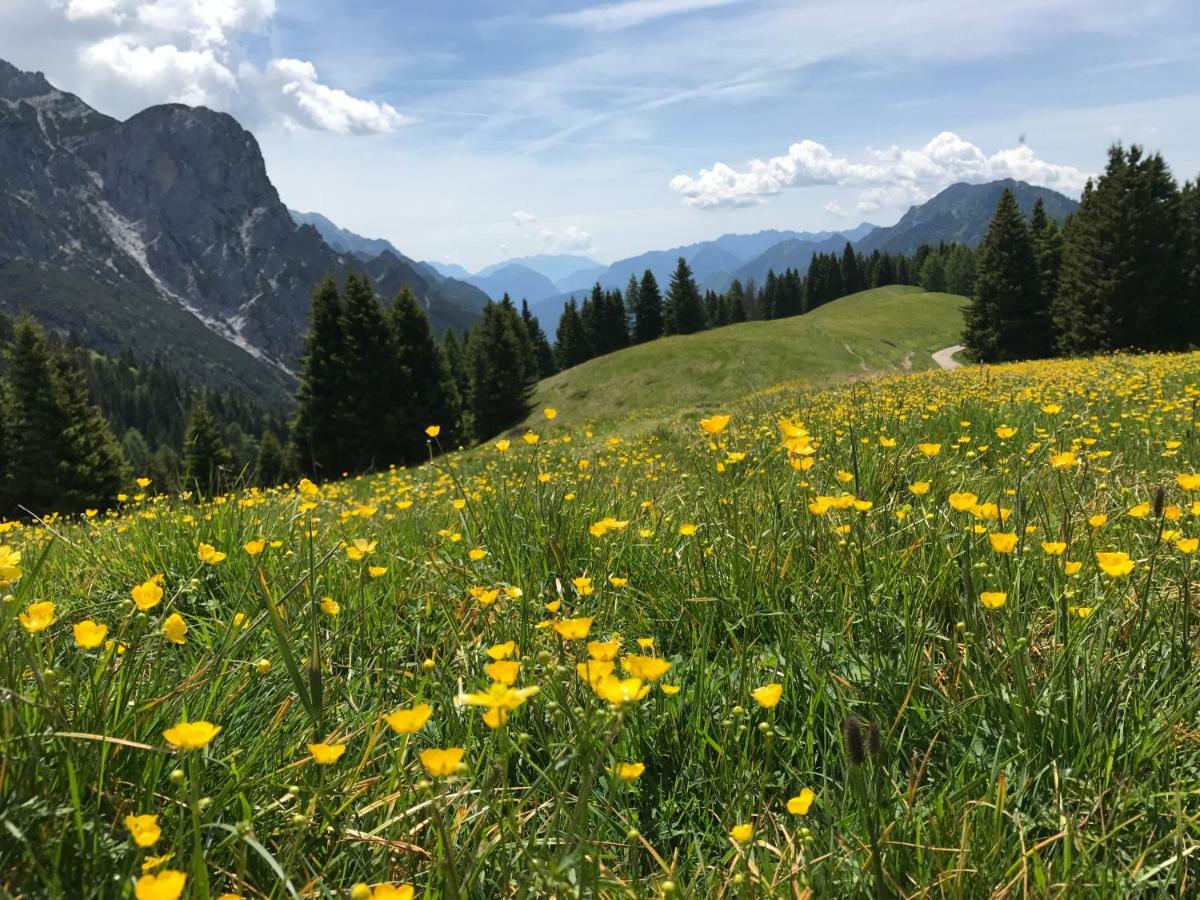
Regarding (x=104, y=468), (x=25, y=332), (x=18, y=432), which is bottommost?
(x=104, y=468)

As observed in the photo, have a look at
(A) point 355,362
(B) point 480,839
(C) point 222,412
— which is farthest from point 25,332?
(C) point 222,412

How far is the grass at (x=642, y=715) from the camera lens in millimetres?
1341

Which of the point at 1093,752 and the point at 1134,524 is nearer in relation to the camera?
the point at 1093,752

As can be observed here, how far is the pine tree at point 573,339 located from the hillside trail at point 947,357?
3881 centimetres

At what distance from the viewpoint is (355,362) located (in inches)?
1406

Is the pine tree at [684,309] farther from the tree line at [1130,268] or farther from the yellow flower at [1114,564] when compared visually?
the yellow flower at [1114,564]

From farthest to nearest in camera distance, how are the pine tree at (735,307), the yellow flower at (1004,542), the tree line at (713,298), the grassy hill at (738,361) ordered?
the pine tree at (735,307), the tree line at (713,298), the grassy hill at (738,361), the yellow flower at (1004,542)

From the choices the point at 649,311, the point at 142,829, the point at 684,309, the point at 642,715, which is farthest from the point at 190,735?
the point at 649,311

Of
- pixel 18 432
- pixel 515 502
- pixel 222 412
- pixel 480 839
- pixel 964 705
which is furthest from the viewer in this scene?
pixel 222 412

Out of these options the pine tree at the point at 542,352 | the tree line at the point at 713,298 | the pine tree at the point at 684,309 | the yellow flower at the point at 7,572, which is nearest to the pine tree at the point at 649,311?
the tree line at the point at 713,298

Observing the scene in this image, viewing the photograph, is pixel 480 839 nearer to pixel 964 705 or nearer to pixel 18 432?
pixel 964 705

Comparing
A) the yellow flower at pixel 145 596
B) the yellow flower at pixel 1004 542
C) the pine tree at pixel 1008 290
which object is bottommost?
the yellow flower at pixel 1004 542

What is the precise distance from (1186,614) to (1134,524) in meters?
1.59

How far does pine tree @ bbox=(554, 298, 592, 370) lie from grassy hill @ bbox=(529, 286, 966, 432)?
18550 millimetres
